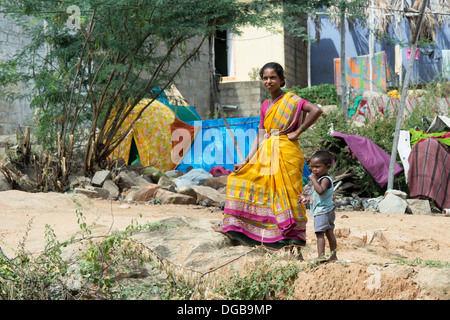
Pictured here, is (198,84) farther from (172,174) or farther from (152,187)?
(152,187)

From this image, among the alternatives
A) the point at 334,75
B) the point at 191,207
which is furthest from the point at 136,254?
the point at 334,75

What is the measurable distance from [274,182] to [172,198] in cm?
411

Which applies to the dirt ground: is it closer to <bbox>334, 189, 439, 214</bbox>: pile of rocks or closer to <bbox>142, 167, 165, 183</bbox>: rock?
<bbox>334, 189, 439, 214</bbox>: pile of rocks

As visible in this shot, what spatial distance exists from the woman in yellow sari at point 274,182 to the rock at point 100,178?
4.88 meters

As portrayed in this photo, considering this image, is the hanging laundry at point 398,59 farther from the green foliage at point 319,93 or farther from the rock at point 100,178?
the rock at point 100,178

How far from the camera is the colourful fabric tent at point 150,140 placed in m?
10.8

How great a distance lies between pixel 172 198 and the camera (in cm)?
805

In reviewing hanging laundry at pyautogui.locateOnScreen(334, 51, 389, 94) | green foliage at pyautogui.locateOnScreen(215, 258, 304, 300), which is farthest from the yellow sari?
hanging laundry at pyautogui.locateOnScreen(334, 51, 389, 94)

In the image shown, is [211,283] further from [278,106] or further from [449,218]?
[449,218]

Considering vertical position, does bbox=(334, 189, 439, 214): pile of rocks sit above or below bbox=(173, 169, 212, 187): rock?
below

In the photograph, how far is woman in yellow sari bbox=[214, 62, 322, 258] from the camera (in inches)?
159

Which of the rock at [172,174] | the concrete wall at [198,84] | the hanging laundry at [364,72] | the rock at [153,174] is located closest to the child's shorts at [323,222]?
the rock at [153,174]

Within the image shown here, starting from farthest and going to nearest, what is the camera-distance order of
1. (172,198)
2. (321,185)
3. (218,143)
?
(218,143) < (172,198) < (321,185)

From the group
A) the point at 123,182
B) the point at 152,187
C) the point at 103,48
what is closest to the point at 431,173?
the point at 152,187
